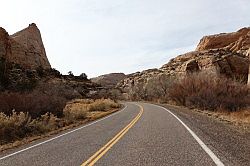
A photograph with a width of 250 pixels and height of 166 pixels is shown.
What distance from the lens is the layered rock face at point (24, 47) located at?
7269 centimetres

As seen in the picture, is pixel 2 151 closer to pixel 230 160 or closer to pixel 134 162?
pixel 134 162

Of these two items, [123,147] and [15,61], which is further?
[15,61]

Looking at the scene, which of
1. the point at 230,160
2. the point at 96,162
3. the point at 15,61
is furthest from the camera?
the point at 15,61

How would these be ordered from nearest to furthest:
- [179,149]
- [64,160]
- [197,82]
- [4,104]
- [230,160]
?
[230,160]
[64,160]
[179,149]
[4,104]
[197,82]

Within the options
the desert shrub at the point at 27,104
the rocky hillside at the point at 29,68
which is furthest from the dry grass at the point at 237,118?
the rocky hillside at the point at 29,68

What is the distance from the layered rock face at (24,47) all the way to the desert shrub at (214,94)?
3375 centimetres

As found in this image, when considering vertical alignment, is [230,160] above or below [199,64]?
below

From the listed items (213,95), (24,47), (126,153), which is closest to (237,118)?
(213,95)

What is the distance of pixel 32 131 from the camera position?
17797mm

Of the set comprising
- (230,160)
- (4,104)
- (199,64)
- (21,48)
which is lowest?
(230,160)

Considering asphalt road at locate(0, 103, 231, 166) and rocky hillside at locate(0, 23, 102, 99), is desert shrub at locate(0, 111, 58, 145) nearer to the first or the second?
asphalt road at locate(0, 103, 231, 166)

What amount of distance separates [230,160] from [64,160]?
4.07m

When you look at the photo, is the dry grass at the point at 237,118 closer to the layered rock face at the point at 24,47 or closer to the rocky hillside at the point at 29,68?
the rocky hillside at the point at 29,68

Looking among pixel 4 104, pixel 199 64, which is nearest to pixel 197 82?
pixel 4 104
